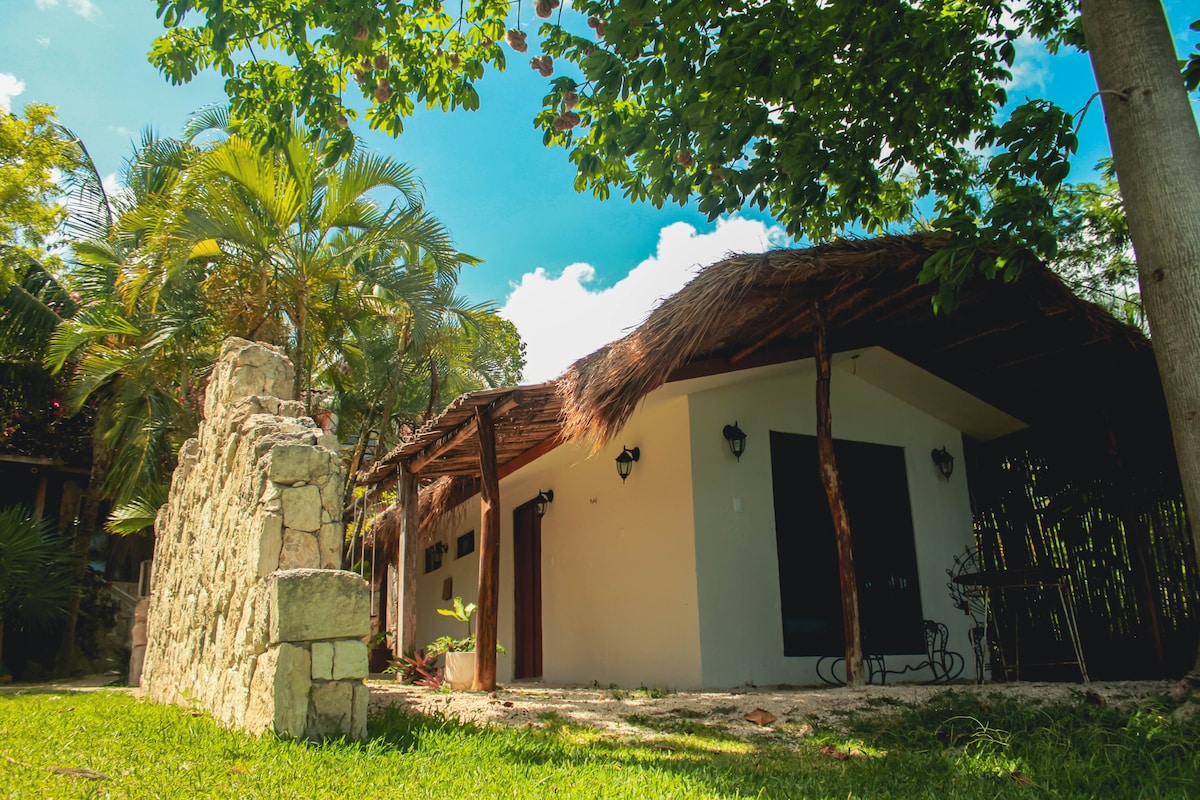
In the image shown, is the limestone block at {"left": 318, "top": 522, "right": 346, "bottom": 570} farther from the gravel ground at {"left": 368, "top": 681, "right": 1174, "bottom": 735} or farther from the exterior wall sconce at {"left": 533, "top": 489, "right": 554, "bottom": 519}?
the exterior wall sconce at {"left": 533, "top": 489, "right": 554, "bottom": 519}

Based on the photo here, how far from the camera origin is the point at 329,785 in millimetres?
3031

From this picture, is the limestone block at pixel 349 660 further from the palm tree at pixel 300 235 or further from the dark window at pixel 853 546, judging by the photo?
the palm tree at pixel 300 235

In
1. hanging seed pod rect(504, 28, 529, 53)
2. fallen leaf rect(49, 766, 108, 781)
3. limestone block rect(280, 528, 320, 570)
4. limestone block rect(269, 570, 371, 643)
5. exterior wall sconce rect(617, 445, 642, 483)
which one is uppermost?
hanging seed pod rect(504, 28, 529, 53)

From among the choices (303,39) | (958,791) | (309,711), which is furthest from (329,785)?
(303,39)

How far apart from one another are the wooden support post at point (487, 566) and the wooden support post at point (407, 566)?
147cm

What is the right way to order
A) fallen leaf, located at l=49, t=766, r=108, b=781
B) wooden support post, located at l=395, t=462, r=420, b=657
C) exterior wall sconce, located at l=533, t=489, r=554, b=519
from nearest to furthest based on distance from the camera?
fallen leaf, located at l=49, t=766, r=108, b=781 → wooden support post, located at l=395, t=462, r=420, b=657 → exterior wall sconce, located at l=533, t=489, r=554, b=519

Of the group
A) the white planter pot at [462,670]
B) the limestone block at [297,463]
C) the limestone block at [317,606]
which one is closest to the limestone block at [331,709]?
the limestone block at [317,606]

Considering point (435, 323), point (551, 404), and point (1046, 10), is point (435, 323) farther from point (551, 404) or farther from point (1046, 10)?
point (1046, 10)

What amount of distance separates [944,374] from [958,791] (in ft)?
20.0

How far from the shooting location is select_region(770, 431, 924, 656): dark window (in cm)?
758

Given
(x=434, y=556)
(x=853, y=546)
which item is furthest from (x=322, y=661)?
(x=434, y=556)

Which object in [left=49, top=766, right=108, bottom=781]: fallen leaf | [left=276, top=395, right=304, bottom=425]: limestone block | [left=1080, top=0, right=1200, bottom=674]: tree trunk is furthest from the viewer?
[left=276, top=395, right=304, bottom=425]: limestone block

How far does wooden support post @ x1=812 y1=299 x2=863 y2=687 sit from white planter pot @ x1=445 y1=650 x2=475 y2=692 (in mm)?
3170

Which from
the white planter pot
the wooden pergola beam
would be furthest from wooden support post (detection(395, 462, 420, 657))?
the white planter pot
